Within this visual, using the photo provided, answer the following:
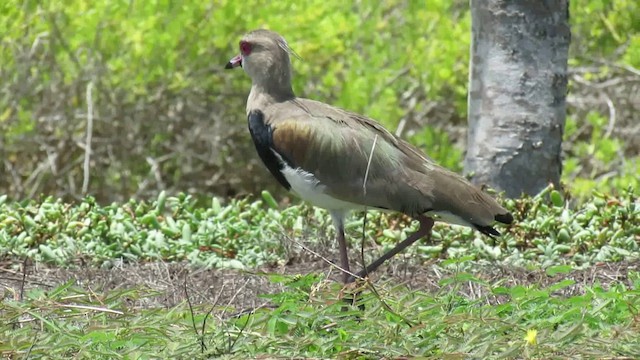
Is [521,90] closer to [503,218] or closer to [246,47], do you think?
[246,47]

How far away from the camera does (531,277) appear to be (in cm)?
630

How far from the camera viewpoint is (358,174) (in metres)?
6.09

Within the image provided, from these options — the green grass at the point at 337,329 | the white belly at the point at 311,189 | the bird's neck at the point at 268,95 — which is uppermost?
the bird's neck at the point at 268,95

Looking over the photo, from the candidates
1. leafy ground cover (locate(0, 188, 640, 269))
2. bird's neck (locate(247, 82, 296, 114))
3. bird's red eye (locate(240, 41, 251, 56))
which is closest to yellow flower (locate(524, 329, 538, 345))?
leafy ground cover (locate(0, 188, 640, 269))

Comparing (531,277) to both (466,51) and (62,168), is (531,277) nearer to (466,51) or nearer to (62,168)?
(466,51)

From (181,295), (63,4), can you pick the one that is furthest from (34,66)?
(181,295)

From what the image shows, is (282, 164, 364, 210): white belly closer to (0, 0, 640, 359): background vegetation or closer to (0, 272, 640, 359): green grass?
(0, 0, 640, 359): background vegetation

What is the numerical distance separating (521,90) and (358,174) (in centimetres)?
231

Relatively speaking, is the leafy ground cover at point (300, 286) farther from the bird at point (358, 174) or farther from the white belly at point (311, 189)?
the white belly at point (311, 189)

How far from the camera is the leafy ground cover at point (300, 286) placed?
397cm

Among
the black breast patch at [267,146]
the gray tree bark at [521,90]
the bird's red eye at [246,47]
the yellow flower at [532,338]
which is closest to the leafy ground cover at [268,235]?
the gray tree bark at [521,90]

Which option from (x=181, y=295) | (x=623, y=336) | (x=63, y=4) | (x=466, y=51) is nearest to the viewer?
(x=623, y=336)

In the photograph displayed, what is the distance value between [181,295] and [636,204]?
2.79 m

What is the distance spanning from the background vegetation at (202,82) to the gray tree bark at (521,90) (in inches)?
98.9
